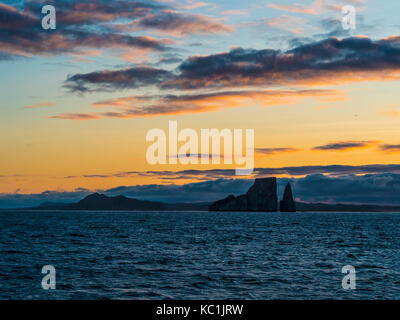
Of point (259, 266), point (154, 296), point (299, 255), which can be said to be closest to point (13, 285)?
point (154, 296)

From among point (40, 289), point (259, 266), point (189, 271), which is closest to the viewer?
point (40, 289)

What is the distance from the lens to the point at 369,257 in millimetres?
51312

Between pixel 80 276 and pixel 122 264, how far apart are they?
727 cm

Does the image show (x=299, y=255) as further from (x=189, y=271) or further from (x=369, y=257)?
(x=189, y=271)
